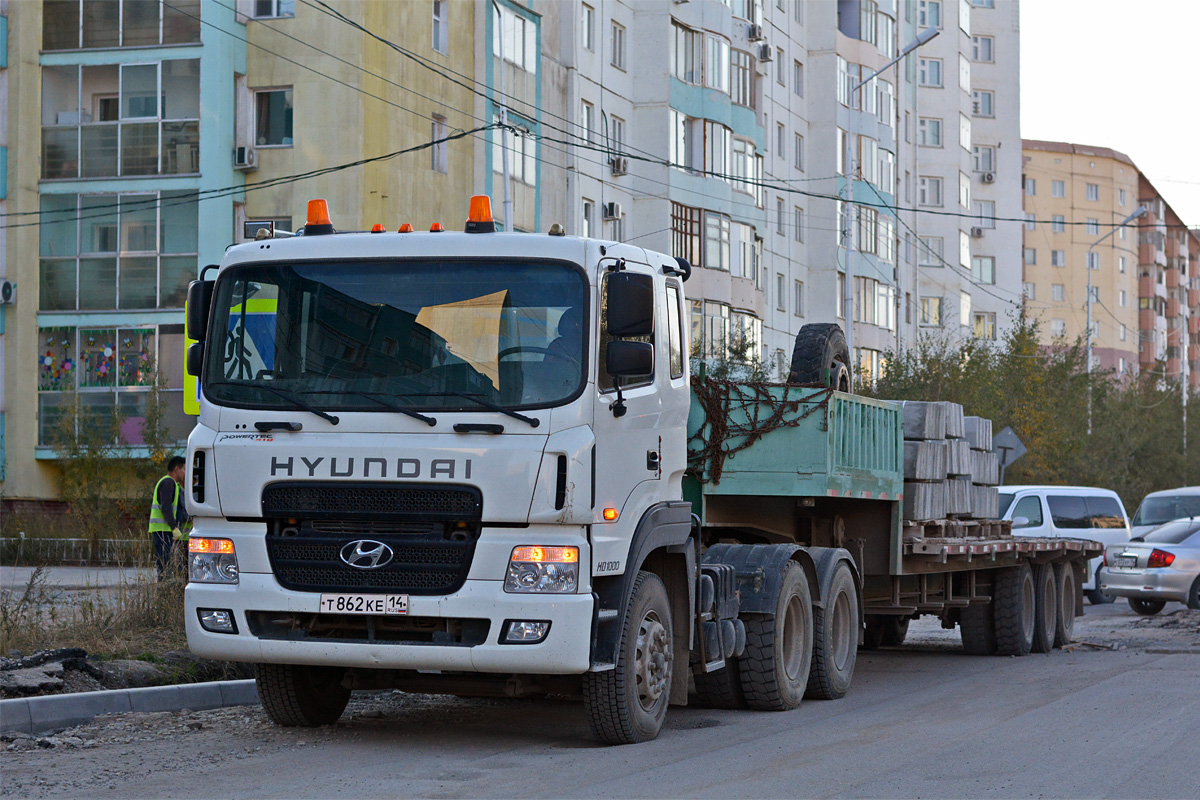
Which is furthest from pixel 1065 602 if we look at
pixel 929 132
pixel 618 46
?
pixel 929 132

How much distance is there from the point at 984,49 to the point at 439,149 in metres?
53.2

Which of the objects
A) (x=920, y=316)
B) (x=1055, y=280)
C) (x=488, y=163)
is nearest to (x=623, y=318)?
(x=488, y=163)

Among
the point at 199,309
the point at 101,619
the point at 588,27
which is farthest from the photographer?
the point at 588,27

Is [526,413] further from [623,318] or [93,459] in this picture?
[93,459]

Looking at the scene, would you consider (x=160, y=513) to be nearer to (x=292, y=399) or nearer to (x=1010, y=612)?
(x=292, y=399)

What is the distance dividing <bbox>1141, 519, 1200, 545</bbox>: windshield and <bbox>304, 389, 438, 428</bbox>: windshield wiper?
17598 mm

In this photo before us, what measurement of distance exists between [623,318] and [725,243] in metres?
37.1

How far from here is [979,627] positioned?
16.2 m

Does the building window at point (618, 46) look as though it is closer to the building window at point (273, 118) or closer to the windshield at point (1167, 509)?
the building window at point (273, 118)

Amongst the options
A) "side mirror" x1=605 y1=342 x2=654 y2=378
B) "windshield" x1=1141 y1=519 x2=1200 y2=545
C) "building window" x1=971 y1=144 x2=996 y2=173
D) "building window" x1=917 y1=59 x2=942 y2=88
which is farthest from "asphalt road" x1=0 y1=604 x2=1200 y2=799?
"building window" x1=971 y1=144 x2=996 y2=173

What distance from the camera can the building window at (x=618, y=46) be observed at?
44062 millimetres

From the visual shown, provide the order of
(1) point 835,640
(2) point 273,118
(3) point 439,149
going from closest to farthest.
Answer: (1) point 835,640
(2) point 273,118
(3) point 439,149

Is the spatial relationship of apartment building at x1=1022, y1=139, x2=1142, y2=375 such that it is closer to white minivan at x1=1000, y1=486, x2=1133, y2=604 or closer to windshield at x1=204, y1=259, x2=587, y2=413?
white minivan at x1=1000, y1=486, x2=1133, y2=604

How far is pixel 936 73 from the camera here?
73.8m
